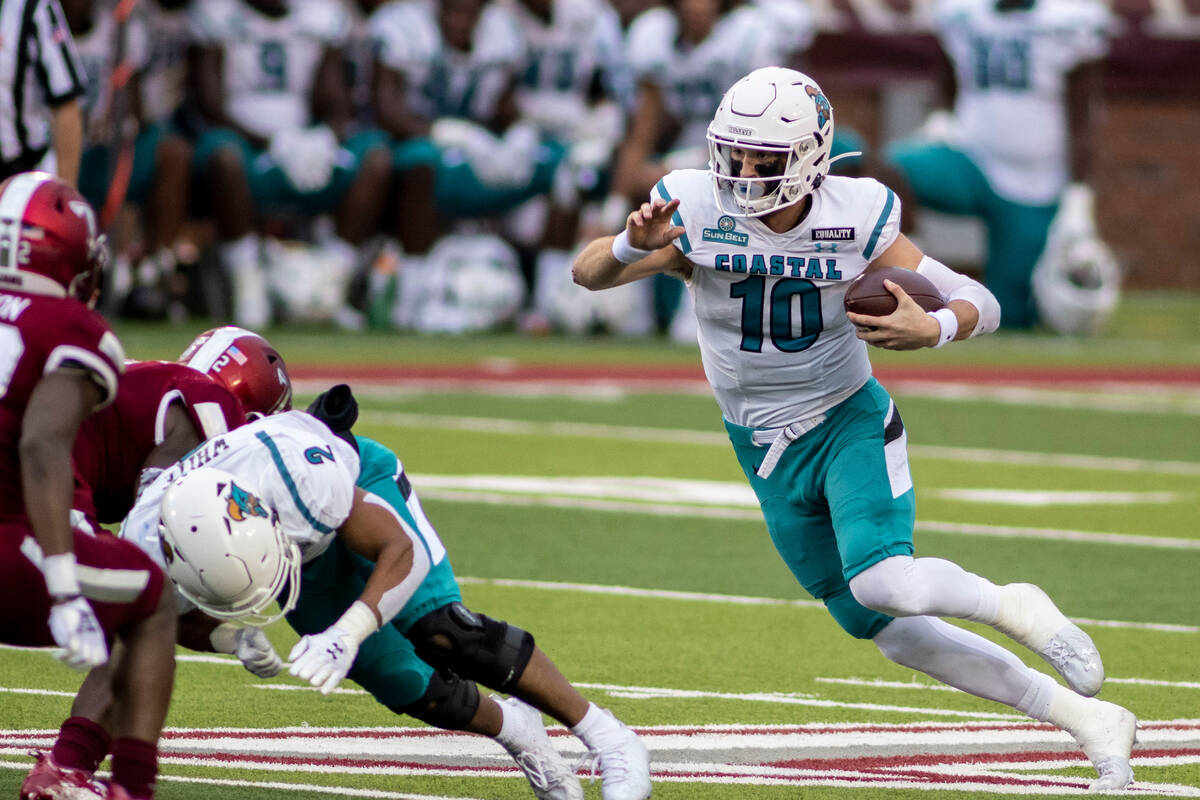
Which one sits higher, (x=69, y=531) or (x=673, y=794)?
(x=69, y=531)

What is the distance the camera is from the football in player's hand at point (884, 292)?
16.6 ft

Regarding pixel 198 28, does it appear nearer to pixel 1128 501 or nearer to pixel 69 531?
pixel 1128 501

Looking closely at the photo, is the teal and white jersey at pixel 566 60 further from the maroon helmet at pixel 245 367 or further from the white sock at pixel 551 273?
the maroon helmet at pixel 245 367

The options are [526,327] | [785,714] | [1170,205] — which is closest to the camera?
[785,714]

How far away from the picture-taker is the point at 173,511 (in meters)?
4.35

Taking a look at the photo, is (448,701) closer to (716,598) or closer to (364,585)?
(364,585)

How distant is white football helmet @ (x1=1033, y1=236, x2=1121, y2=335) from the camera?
57.6ft

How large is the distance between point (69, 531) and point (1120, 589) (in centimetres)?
443

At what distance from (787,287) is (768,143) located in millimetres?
353

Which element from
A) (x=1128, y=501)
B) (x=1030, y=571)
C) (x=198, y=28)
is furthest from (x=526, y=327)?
(x=1030, y=571)

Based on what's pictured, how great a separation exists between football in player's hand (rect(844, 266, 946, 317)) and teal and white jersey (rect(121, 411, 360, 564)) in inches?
48.9

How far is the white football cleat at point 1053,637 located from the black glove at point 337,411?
1.53 meters

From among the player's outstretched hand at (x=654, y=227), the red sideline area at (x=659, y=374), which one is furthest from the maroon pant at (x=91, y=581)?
the red sideline area at (x=659, y=374)

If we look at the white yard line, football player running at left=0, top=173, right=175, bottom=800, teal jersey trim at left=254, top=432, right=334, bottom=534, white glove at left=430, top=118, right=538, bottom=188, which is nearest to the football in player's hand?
teal jersey trim at left=254, top=432, right=334, bottom=534
